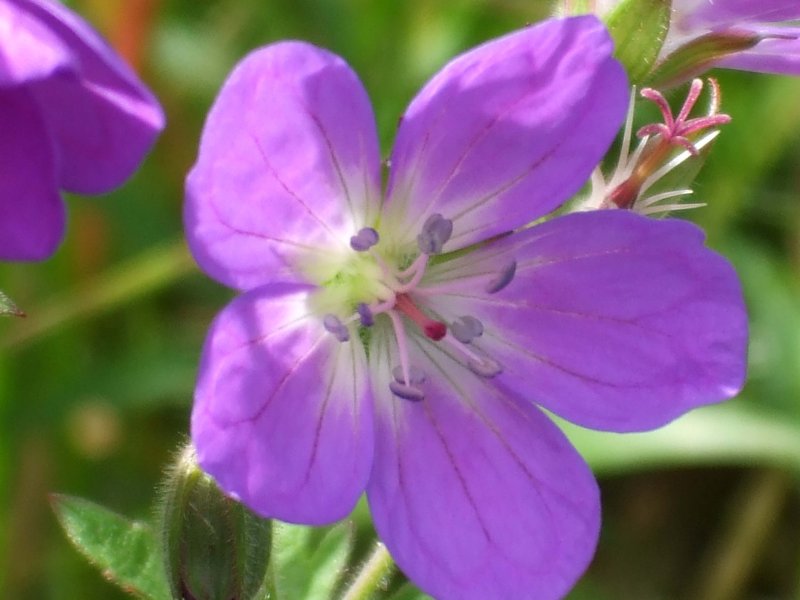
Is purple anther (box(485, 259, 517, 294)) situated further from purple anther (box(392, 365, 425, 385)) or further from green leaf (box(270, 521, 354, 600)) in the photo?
green leaf (box(270, 521, 354, 600))

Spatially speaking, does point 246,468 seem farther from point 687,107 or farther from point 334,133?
point 687,107

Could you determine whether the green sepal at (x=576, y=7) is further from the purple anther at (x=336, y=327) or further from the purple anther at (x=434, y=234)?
the purple anther at (x=336, y=327)

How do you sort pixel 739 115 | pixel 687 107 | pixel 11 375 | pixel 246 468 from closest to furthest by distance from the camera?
1. pixel 246 468
2. pixel 687 107
3. pixel 11 375
4. pixel 739 115

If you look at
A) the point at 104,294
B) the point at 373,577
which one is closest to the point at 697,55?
the point at 373,577

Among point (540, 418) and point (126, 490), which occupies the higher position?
point (540, 418)

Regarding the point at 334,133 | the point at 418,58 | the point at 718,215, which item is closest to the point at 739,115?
the point at 718,215

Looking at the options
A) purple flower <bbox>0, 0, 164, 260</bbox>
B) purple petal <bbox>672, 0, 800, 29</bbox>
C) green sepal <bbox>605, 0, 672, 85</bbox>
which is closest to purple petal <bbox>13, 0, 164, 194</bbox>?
purple flower <bbox>0, 0, 164, 260</bbox>

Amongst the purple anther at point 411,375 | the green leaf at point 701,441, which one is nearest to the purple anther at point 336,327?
the purple anther at point 411,375
